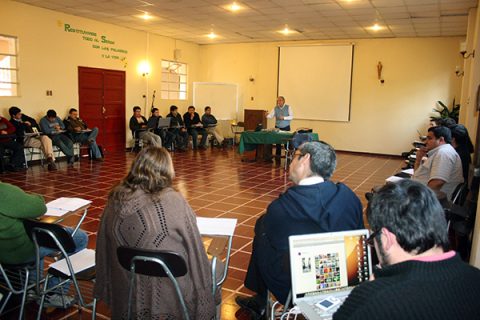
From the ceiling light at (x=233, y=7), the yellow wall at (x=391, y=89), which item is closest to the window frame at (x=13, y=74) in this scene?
the ceiling light at (x=233, y=7)

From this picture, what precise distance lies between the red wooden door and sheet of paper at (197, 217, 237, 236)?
8485 millimetres

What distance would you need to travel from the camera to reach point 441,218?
1.26 metres

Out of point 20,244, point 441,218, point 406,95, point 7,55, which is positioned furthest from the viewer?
point 406,95

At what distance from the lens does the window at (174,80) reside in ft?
42.4

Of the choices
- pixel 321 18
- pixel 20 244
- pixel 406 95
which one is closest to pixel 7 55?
pixel 321 18

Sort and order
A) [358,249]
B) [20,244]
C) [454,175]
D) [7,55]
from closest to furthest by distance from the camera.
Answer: [358,249]
[20,244]
[454,175]
[7,55]

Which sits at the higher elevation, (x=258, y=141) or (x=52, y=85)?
(x=52, y=85)

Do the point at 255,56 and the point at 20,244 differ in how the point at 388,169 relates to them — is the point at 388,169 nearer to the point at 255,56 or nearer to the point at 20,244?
the point at 255,56

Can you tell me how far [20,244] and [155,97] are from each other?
10.2 meters

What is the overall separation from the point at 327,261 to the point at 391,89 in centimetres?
1113

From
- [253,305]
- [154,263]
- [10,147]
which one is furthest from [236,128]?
[154,263]

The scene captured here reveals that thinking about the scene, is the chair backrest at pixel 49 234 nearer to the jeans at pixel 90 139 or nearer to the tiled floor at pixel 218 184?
the tiled floor at pixel 218 184

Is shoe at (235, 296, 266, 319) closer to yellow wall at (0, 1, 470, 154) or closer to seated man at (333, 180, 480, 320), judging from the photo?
seated man at (333, 180, 480, 320)

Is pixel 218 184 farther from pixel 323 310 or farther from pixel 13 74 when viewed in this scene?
pixel 323 310
